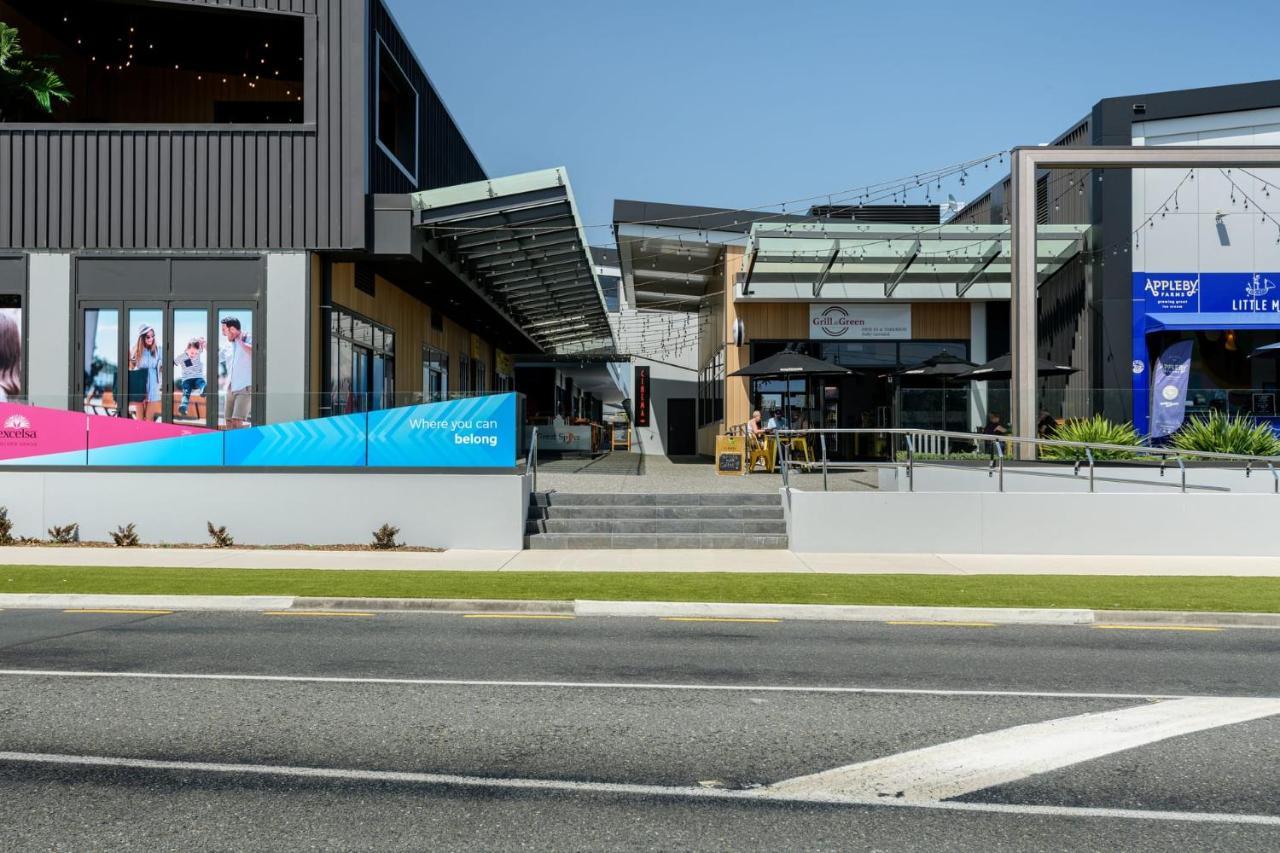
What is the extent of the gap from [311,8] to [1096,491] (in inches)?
642

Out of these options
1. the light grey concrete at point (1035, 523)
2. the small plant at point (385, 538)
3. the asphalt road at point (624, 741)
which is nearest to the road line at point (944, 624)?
the asphalt road at point (624, 741)

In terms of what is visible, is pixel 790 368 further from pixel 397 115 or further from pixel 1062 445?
pixel 397 115

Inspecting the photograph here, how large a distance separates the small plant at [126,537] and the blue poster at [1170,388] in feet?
62.9

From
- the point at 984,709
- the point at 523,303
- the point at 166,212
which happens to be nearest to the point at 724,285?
the point at 523,303

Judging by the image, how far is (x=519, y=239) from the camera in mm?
20891

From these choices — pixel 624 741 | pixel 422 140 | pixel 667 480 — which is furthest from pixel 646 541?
pixel 422 140

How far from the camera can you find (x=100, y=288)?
59.2 feet

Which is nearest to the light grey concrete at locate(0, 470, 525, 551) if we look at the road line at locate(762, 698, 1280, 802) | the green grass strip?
the green grass strip

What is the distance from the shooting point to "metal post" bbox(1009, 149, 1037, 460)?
1769 cm

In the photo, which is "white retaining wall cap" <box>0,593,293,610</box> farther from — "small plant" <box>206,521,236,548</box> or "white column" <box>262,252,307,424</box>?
"white column" <box>262,252,307,424</box>

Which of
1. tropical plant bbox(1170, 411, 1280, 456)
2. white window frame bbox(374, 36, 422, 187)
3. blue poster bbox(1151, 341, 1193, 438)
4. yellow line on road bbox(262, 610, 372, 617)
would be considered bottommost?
yellow line on road bbox(262, 610, 372, 617)

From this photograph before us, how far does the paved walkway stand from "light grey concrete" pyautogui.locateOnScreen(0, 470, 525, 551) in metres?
0.54

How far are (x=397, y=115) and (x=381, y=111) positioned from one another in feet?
4.17

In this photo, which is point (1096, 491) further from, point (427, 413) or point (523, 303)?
point (523, 303)
